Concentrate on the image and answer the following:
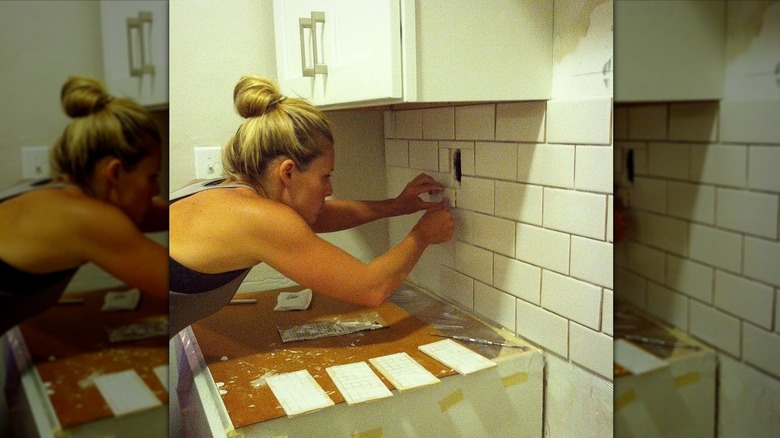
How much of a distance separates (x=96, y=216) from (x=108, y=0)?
194 mm

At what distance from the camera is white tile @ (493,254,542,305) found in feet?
3.88

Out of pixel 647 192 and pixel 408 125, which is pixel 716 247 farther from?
pixel 408 125

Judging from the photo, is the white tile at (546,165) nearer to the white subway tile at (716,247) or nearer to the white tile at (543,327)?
the white tile at (543,327)

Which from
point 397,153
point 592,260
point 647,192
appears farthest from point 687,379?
point 397,153

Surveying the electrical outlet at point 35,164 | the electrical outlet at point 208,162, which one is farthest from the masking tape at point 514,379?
the electrical outlet at point 35,164

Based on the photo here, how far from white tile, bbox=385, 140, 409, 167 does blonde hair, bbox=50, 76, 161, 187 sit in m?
0.60

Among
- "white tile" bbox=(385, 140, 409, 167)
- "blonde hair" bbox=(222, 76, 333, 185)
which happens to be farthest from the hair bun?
"white tile" bbox=(385, 140, 409, 167)

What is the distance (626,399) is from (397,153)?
2.43 feet

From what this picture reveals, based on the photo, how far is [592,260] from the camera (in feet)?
3.54

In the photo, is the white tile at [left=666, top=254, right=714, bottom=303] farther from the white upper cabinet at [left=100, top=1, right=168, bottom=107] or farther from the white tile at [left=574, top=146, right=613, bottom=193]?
the white tile at [left=574, top=146, right=613, bottom=193]

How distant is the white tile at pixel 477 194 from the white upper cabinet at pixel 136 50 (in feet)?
2.27

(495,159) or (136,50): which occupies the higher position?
(136,50)

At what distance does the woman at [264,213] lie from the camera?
1023 mm

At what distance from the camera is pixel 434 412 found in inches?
44.4
